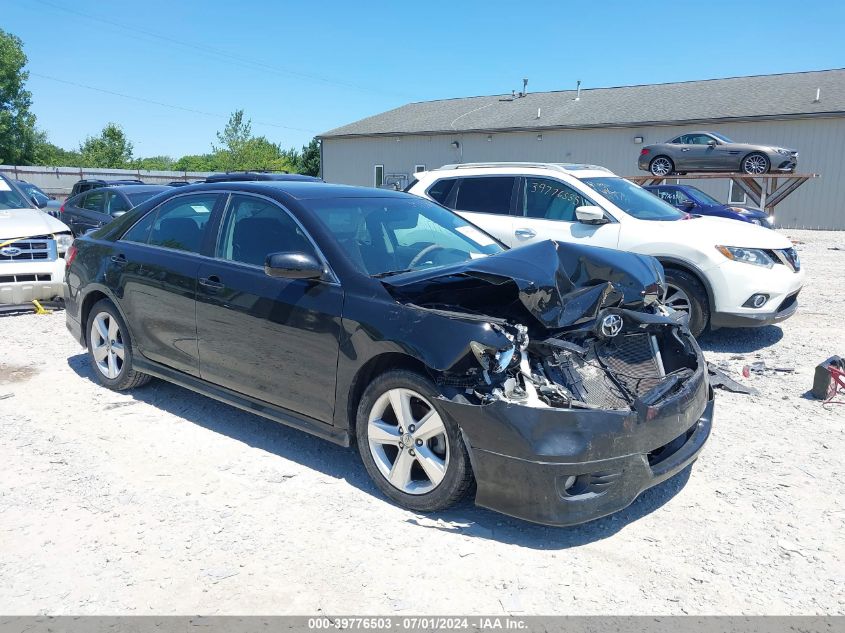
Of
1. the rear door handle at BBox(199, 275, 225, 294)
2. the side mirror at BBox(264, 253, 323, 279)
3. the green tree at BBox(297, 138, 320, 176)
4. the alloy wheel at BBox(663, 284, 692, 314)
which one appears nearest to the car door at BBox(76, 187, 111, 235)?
the rear door handle at BBox(199, 275, 225, 294)

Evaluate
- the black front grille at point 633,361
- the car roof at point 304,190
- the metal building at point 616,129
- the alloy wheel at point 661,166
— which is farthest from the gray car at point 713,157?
the black front grille at point 633,361

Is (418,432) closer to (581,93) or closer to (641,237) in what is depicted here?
(641,237)

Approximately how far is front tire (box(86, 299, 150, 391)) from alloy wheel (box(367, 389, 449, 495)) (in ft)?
8.66

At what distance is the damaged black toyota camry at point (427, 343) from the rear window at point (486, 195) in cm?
297

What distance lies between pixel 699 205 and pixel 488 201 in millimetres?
10793

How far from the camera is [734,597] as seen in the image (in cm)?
298

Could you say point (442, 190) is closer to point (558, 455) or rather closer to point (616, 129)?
point (558, 455)

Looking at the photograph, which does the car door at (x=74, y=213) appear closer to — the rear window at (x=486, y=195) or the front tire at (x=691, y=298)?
the rear window at (x=486, y=195)

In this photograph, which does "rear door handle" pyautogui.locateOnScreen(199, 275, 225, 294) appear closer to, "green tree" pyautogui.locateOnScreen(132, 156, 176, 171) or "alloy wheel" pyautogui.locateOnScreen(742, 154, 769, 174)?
"alloy wheel" pyautogui.locateOnScreen(742, 154, 769, 174)

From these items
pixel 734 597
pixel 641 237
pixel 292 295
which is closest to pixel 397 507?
pixel 292 295

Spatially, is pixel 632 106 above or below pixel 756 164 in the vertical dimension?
above

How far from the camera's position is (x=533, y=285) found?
3.48 meters

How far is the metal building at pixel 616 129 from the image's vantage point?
25.3 metres

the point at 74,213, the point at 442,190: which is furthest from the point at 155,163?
the point at 442,190
